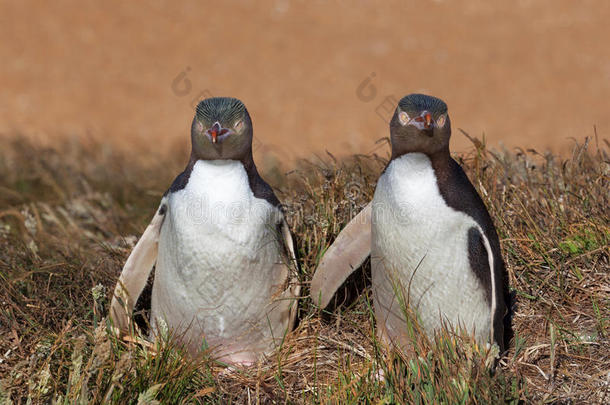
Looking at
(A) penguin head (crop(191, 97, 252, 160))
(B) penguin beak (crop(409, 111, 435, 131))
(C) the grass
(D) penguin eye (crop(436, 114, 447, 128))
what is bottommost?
(C) the grass

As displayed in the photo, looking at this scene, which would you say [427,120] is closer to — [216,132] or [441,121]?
[441,121]

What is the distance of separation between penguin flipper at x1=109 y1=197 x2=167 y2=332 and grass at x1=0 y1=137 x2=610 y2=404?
0.35 ft

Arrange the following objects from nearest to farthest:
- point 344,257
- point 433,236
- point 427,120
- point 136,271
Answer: point 427,120
point 433,236
point 344,257
point 136,271

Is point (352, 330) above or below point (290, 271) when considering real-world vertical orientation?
below

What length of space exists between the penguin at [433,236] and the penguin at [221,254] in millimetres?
560

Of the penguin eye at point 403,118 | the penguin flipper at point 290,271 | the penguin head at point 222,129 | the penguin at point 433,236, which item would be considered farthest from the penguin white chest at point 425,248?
the penguin head at point 222,129

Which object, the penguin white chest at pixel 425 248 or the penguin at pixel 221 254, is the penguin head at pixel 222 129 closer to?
the penguin at pixel 221 254

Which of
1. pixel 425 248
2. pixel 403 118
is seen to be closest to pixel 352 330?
pixel 425 248

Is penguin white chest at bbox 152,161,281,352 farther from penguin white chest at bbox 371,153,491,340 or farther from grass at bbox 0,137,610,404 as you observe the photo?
penguin white chest at bbox 371,153,491,340

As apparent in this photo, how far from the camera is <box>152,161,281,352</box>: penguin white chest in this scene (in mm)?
3480

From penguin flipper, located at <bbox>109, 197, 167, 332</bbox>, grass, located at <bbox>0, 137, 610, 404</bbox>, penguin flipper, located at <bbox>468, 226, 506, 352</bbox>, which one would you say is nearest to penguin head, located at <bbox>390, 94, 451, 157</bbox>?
penguin flipper, located at <bbox>468, 226, 506, 352</bbox>

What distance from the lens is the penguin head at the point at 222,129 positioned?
343 cm

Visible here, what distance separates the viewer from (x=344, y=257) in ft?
12.2

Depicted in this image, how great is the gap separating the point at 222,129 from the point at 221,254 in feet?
1.90
